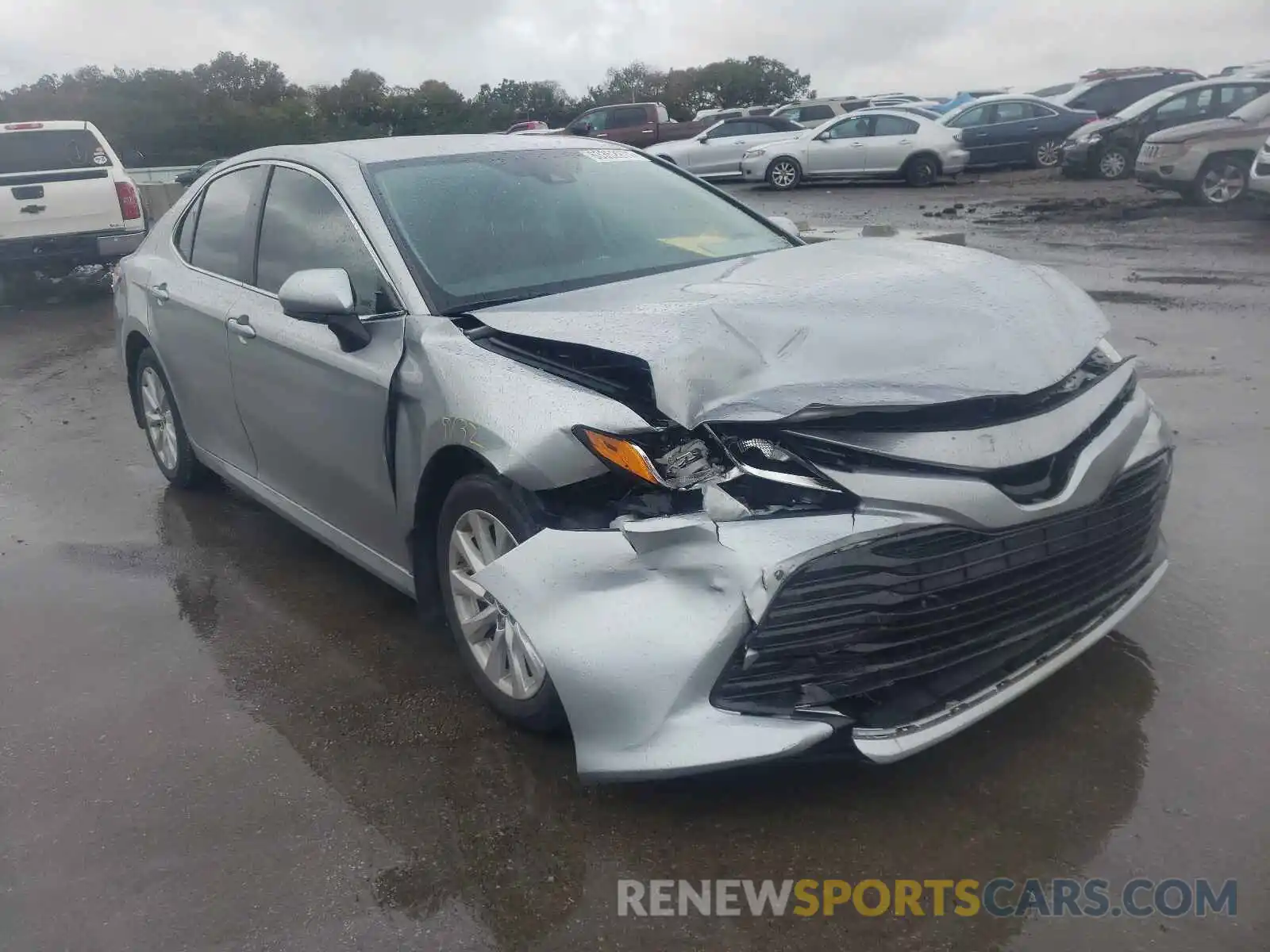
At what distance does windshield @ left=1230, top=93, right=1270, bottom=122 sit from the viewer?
561 inches

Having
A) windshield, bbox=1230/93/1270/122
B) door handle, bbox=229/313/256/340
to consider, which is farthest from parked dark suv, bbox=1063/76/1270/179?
door handle, bbox=229/313/256/340

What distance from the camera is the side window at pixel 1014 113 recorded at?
21766 millimetres

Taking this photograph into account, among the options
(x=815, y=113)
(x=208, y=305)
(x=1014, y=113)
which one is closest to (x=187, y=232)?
(x=208, y=305)

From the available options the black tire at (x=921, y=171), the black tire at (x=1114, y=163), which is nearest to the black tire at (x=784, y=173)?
the black tire at (x=921, y=171)

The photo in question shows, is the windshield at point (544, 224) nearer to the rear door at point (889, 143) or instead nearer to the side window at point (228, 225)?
the side window at point (228, 225)

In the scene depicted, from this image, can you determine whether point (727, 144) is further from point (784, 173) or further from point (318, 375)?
point (318, 375)

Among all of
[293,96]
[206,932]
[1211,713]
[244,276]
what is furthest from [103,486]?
[293,96]

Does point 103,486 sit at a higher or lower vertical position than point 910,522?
lower

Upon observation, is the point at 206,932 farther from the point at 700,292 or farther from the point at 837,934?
the point at 700,292

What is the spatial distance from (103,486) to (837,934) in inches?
196

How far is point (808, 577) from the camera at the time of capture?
8.13ft

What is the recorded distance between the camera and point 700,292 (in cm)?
328

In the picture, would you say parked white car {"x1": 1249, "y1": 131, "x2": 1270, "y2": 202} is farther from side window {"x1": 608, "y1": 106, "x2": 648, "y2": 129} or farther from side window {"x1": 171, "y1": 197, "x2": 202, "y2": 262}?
side window {"x1": 608, "y1": 106, "x2": 648, "y2": 129}

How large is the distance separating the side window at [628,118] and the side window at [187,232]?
2424 centimetres
